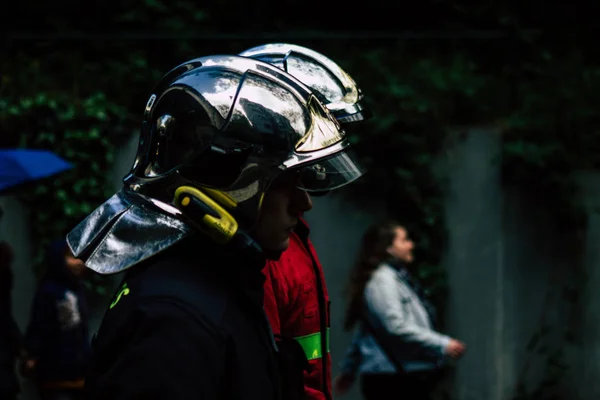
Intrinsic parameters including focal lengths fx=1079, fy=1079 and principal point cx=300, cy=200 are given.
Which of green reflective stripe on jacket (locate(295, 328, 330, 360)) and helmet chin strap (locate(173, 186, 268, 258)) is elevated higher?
helmet chin strap (locate(173, 186, 268, 258))

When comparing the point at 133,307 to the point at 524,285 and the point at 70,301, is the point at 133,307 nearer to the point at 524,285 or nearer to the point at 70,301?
the point at 70,301

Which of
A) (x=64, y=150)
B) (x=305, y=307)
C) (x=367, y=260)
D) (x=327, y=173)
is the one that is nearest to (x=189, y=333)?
(x=327, y=173)

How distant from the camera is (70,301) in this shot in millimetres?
6328

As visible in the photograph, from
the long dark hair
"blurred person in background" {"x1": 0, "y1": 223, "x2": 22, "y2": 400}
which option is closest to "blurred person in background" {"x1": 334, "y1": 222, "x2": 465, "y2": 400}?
the long dark hair

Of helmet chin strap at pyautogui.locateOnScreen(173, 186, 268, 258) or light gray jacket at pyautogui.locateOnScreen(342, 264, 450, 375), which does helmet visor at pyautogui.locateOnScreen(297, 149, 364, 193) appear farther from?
light gray jacket at pyautogui.locateOnScreen(342, 264, 450, 375)

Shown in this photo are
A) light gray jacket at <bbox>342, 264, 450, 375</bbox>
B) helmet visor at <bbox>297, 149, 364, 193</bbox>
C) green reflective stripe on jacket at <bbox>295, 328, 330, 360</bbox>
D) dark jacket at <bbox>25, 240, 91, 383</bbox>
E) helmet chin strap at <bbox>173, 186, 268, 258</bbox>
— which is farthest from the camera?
dark jacket at <bbox>25, 240, 91, 383</bbox>

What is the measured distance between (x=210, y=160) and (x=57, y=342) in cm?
430

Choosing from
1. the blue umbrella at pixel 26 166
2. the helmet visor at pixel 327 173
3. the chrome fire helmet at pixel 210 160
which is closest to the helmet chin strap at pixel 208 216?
the chrome fire helmet at pixel 210 160

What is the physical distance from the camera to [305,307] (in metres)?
3.50

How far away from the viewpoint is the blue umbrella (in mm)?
6586

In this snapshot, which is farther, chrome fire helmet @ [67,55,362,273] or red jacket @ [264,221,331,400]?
red jacket @ [264,221,331,400]

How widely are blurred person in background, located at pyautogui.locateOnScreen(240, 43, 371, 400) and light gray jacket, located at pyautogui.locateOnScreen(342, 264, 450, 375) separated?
90.9 inches

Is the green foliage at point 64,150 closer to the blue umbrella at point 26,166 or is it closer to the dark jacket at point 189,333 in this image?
the blue umbrella at point 26,166

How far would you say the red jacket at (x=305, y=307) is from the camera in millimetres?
3430
